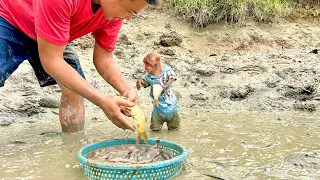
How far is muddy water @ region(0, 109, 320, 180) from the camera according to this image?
10.00ft

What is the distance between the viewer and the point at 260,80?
18.8ft

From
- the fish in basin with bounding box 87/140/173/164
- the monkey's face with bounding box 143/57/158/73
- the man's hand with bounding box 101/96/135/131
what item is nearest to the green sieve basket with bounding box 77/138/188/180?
the fish in basin with bounding box 87/140/173/164

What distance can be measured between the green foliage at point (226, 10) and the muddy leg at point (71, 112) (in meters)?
3.77

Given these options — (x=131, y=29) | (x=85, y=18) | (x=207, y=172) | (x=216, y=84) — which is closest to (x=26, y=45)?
(x=85, y=18)

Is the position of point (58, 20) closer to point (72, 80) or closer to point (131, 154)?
point (72, 80)

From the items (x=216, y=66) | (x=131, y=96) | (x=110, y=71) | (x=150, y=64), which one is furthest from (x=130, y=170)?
(x=216, y=66)

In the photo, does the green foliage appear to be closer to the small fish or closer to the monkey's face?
the monkey's face

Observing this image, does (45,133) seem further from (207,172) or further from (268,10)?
(268,10)

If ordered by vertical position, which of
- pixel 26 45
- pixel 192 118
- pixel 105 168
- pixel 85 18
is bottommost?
pixel 192 118

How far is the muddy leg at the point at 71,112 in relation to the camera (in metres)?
4.02

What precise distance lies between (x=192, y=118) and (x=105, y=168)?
7.22 ft

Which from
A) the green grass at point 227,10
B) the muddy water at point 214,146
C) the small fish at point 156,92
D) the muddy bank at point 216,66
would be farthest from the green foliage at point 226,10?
the small fish at point 156,92

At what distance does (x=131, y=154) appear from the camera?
306 cm

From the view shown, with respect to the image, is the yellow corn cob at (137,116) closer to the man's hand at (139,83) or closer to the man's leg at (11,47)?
the man's leg at (11,47)
